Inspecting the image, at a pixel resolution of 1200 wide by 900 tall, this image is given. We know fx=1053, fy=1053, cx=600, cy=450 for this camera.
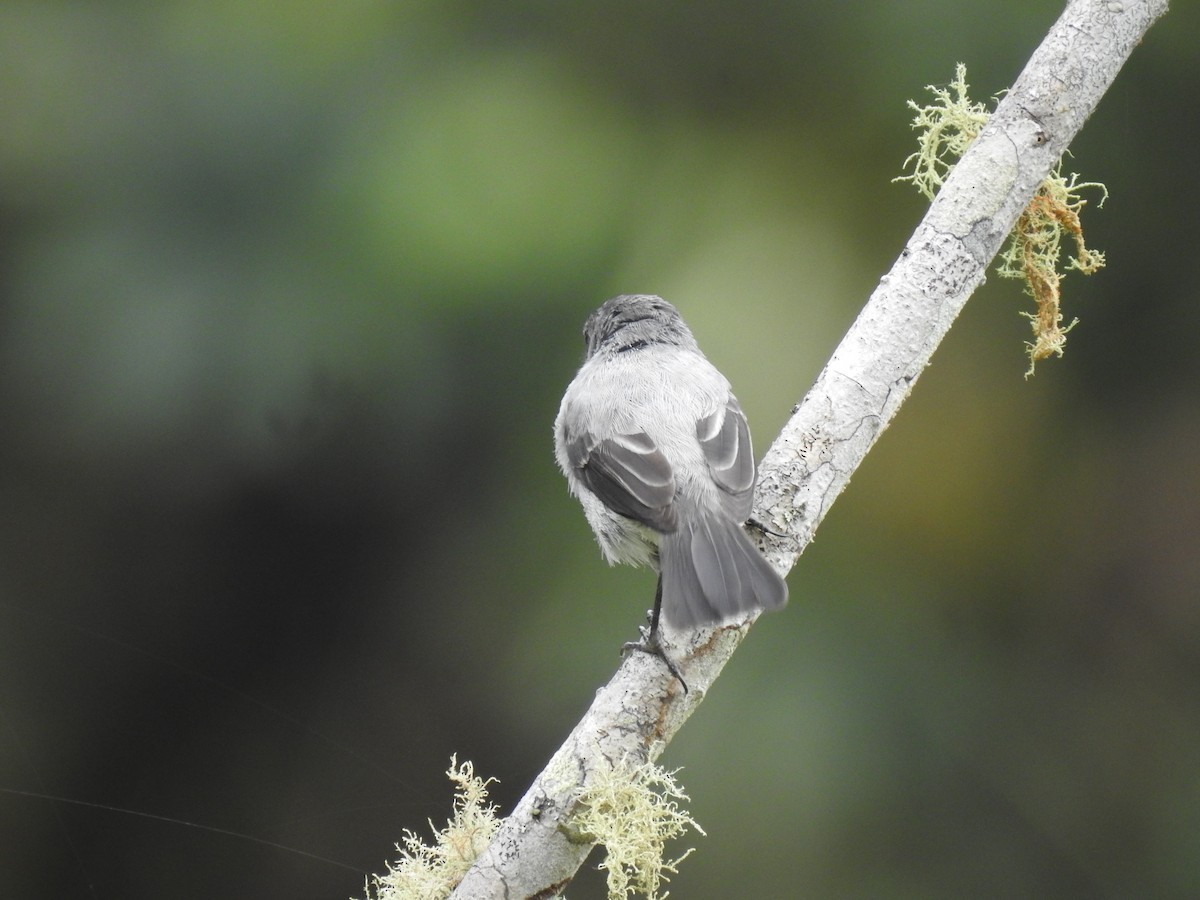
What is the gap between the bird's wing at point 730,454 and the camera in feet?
6.55

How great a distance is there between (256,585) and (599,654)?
1.06 meters

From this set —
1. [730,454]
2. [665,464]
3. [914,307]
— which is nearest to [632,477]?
[665,464]

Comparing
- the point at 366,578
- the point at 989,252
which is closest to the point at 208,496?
the point at 366,578

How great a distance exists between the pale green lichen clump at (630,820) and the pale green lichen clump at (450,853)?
25 centimetres

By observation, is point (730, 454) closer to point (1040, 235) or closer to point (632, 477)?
point (632, 477)

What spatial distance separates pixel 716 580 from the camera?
71.9 inches

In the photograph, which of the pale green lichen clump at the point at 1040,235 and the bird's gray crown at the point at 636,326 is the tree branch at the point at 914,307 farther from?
the bird's gray crown at the point at 636,326

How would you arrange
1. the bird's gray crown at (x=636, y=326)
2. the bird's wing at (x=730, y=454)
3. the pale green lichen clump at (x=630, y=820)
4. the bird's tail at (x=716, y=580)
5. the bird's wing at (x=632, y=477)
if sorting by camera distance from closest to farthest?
the pale green lichen clump at (x=630, y=820), the bird's tail at (x=716, y=580), the bird's wing at (x=730, y=454), the bird's wing at (x=632, y=477), the bird's gray crown at (x=636, y=326)

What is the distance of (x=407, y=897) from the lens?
5.90ft

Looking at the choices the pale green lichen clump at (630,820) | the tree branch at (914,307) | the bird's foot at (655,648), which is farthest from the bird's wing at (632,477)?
the pale green lichen clump at (630,820)

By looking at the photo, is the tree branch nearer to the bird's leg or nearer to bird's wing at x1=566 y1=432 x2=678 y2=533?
the bird's leg

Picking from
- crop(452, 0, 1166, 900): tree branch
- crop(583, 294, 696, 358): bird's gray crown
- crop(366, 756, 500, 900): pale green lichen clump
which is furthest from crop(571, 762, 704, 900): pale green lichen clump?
crop(583, 294, 696, 358): bird's gray crown

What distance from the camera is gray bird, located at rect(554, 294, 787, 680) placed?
185cm

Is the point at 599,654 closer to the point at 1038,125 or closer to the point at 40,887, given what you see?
the point at 40,887
